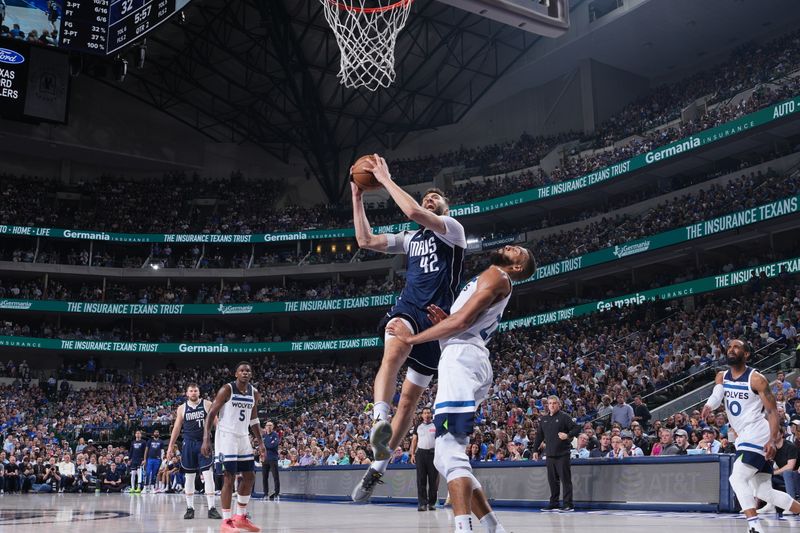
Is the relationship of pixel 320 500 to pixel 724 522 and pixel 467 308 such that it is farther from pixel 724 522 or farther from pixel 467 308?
pixel 467 308

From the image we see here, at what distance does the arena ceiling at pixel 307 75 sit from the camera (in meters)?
37.5

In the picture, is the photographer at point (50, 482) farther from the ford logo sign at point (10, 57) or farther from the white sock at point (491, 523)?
the white sock at point (491, 523)

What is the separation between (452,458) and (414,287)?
170 cm

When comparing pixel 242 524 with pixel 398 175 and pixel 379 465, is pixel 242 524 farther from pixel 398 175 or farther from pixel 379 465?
pixel 398 175

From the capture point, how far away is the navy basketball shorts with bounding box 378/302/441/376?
20.9 ft

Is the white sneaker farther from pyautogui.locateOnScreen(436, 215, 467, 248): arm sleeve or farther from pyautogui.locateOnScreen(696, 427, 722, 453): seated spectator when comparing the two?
pyautogui.locateOnScreen(436, 215, 467, 248): arm sleeve

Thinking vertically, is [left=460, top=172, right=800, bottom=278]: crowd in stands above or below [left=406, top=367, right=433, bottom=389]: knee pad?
above

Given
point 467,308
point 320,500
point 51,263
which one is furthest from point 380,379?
point 51,263

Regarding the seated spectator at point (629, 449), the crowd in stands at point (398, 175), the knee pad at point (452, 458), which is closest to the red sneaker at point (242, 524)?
the knee pad at point (452, 458)

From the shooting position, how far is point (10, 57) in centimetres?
2714

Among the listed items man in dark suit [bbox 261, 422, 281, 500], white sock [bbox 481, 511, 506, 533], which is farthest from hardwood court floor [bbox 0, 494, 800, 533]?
man in dark suit [bbox 261, 422, 281, 500]

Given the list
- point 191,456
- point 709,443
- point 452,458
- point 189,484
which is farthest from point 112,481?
point 452,458

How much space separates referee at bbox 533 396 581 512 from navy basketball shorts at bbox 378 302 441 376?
6.76 meters

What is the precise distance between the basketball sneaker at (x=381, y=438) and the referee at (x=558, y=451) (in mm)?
7649
